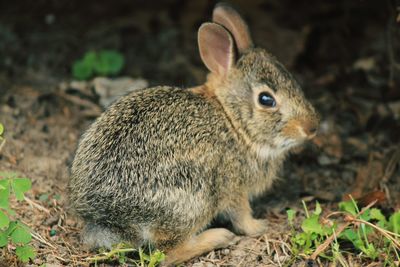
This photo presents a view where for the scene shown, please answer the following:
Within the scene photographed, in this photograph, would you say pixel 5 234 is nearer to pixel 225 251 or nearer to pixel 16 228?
pixel 16 228

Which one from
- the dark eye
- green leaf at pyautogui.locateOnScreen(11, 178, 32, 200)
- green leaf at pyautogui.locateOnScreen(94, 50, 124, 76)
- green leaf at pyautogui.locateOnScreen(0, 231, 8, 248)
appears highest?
green leaf at pyautogui.locateOnScreen(94, 50, 124, 76)

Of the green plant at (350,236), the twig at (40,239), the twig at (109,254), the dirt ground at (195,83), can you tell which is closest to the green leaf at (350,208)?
the green plant at (350,236)

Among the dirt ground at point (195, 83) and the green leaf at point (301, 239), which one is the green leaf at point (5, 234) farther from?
the green leaf at point (301, 239)

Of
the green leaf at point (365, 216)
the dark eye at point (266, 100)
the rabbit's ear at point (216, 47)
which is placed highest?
the rabbit's ear at point (216, 47)

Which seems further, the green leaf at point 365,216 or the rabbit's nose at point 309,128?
the rabbit's nose at point 309,128

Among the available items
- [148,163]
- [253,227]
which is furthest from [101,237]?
[253,227]

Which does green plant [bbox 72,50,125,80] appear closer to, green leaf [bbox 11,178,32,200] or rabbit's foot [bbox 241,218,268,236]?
rabbit's foot [bbox 241,218,268,236]

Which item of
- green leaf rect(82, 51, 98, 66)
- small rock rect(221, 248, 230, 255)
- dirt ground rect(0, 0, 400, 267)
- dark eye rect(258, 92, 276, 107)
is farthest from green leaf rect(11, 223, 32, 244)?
green leaf rect(82, 51, 98, 66)
